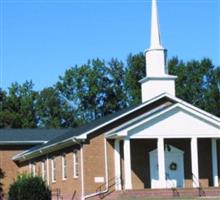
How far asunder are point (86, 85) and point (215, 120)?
4460 cm

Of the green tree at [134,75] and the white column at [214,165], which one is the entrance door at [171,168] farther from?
the green tree at [134,75]

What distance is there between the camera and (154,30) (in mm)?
41469

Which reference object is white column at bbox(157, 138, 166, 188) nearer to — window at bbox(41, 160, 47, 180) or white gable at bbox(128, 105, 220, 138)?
white gable at bbox(128, 105, 220, 138)

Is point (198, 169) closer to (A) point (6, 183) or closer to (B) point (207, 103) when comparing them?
(A) point (6, 183)

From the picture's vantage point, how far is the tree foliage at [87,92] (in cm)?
7744

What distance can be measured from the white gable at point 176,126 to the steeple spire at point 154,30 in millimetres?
5891

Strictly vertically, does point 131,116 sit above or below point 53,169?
above

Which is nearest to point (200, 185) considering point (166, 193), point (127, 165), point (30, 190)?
point (166, 193)

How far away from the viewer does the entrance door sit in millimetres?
37406

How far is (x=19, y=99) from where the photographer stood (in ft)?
261

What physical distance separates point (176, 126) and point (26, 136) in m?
20.7

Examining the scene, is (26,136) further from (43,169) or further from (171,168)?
(171,168)

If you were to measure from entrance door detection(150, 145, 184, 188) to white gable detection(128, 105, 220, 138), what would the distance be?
2.28 meters

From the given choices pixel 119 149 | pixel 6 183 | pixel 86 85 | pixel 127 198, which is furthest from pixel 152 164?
pixel 86 85
